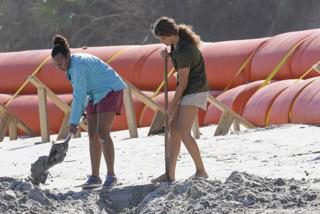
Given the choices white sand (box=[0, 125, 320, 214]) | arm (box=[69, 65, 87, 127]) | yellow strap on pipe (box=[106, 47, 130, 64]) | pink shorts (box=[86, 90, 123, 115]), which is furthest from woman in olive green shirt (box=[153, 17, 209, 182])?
yellow strap on pipe (box=[106, 47, 130, 64])

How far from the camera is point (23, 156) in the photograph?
14.4m

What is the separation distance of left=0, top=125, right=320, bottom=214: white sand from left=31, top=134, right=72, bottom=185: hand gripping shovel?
186 millimetres

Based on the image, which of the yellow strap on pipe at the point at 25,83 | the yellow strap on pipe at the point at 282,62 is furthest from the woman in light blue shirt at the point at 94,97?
the yellow strap on pipe at the point at 25,83

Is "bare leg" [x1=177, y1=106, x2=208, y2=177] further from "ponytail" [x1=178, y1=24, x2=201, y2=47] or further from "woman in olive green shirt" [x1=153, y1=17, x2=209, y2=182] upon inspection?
"ponytail" [x1=178, y1=24, x2=201, y2=47]

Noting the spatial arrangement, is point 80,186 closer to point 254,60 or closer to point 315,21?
point 254,60

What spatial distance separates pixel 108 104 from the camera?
10023 mm

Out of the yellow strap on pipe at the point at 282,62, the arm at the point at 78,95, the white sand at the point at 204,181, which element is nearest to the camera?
the white sand at the point at 204,181

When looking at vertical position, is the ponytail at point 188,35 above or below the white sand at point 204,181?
above

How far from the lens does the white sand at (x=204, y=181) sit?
852cm

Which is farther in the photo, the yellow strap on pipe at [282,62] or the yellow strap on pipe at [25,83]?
the yellow strap on pipe at [25,83]

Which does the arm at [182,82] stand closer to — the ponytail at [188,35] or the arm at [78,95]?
the ponytail at [188,35]

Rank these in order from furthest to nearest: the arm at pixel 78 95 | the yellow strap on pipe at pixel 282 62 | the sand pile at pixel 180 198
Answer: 1. the yellow strap on pipe at pixel 282 62
2. the arm at pixel 78 95
3. the sand pile at pixel 180 198

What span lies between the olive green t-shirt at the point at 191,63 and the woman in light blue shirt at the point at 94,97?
788 mm

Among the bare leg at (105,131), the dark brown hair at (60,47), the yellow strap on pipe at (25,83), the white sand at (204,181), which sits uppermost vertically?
the dark brown hair at (60,47)
